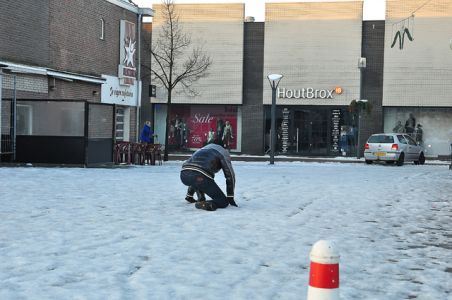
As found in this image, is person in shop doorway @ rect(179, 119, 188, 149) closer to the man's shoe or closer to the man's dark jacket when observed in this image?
the man's dark jacket

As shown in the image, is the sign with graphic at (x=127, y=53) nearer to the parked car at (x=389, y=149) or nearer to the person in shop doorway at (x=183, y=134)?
the person in shop doorway at (x=183, y=134)

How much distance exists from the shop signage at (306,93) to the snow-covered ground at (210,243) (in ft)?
77.8

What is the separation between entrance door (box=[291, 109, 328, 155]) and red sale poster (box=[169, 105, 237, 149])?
374cm

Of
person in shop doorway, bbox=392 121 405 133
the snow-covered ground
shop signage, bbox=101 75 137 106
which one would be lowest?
the snow-covered ground

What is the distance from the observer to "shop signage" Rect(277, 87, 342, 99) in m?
37.1

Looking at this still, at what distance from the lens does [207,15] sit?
3862 cm

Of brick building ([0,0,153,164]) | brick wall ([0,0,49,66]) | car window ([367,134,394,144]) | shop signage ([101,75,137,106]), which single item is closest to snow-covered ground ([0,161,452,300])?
brick building ([0,0,153,164])

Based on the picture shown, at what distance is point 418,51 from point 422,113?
138 inches

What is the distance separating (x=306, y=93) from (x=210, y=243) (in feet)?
101

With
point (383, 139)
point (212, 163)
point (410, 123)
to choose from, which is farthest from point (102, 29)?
point (410, 123)

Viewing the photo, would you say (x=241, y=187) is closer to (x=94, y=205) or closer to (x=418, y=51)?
(x=94, y=205)

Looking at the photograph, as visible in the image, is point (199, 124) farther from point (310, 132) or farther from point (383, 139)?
point (383, 139)

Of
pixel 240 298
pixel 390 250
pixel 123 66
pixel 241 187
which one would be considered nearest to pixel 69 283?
pixel 240 298

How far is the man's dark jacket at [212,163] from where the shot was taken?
397 inches
